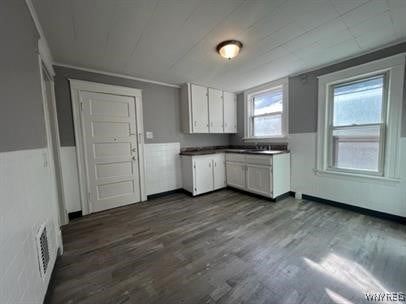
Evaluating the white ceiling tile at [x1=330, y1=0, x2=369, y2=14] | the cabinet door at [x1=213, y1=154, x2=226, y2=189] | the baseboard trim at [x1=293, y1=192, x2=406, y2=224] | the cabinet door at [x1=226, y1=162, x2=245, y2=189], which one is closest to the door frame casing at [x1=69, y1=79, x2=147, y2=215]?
the cabinet door at [x1=213, y1=154, x2=226, y2=189]

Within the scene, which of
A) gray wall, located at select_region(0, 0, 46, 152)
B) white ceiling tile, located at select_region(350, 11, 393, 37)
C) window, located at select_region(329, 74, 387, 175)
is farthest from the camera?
window, located at select_region(329, 74, 387, 175)

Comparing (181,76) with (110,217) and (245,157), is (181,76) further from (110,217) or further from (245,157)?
(110,217)

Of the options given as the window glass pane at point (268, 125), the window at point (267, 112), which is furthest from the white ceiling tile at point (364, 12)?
the window glass pane at point (268, 125)

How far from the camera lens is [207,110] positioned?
12.5ft

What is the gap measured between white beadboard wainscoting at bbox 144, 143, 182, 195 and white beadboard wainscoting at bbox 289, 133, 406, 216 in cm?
234

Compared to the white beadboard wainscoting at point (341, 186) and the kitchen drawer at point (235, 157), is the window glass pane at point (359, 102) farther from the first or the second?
the kitchen drawer at point (235, 157)

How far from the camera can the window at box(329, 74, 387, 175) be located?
7.77 feet

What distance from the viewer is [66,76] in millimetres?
2586

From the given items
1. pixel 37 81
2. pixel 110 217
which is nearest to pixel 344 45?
pixel 37 81

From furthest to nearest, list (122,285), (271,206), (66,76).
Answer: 1. (271,206)
2. (66,76)
3. (122,285)

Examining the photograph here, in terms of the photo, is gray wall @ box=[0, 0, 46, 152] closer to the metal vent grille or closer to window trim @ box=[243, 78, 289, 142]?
the metal vent grille

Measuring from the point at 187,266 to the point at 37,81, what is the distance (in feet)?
6.96

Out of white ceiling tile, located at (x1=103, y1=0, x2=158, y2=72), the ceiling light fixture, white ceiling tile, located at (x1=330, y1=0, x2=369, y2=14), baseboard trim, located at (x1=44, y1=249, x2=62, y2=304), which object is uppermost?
white ceiling tile, located at (x1=103, y1=0, x2=158, y2=72)

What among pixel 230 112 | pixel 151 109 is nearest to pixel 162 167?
pixel 151 109
